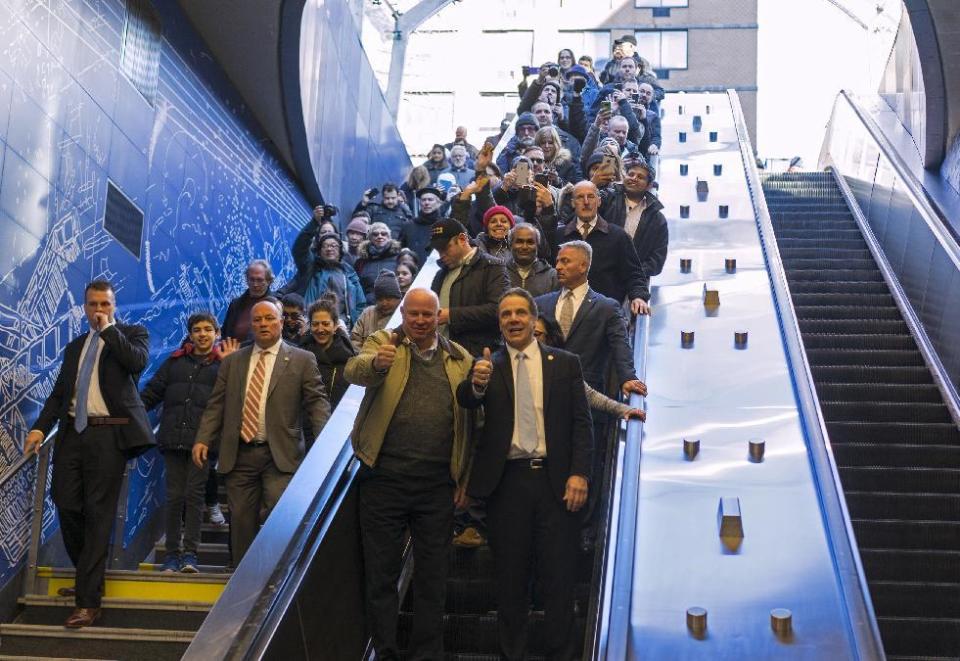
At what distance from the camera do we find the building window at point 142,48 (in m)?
9.88

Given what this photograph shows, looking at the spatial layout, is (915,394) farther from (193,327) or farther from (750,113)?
Result: (750,113)

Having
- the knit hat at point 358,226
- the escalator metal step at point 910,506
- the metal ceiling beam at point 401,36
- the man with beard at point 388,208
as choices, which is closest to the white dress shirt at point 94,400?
the escalator metal step at point 910,506

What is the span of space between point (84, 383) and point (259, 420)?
1.02 metres

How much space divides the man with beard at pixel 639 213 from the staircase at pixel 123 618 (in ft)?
11.1

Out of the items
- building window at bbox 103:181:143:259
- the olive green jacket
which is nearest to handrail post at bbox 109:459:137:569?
the olive green jacket

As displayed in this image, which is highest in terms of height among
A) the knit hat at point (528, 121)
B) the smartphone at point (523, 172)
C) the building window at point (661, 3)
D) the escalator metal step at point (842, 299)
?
the building window at point (661, 3)

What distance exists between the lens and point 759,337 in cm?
759

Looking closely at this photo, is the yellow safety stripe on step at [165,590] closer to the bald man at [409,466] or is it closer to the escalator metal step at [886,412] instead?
the bald man at [409,466]

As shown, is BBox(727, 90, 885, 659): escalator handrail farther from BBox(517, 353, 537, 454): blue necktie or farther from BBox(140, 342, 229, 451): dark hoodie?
BBox(140, 342, 229, 451): dark hoodie

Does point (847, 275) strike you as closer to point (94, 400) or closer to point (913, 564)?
point (913, 564)

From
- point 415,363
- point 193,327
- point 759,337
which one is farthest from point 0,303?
point 759,337

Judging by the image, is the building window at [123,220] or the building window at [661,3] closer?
the building window at [123,220]

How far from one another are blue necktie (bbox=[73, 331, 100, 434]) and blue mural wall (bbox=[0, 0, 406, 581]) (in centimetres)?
103

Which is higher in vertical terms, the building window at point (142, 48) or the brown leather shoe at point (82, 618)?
the building window at point (142, 48)
